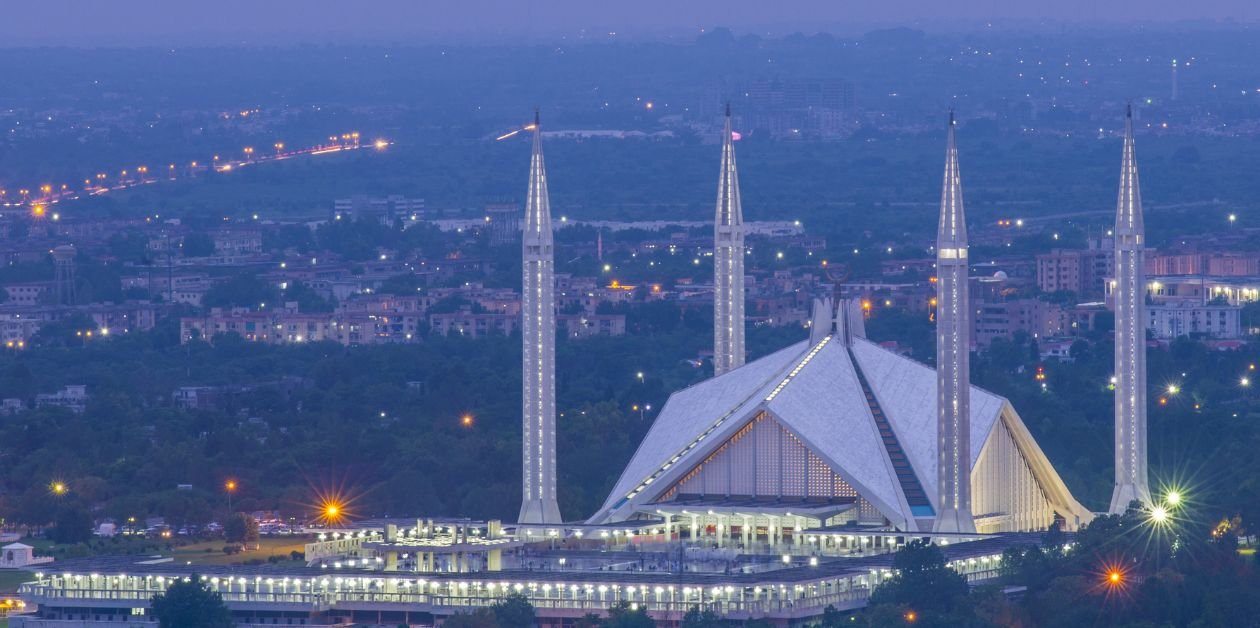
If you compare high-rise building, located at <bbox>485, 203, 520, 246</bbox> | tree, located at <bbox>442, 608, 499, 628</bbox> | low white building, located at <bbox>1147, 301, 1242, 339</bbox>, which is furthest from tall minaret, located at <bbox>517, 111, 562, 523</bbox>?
high-rise building, located at <bbox>485, 203, 520, 246</bbox>

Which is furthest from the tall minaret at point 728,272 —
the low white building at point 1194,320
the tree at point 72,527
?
the low white building at point 1194,320

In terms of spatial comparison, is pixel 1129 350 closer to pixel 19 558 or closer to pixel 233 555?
pixel 233 555

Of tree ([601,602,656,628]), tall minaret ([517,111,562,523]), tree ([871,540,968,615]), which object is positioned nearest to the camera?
tree ([601,602,656,628])

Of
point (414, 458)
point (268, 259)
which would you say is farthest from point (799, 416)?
point (268, 259)

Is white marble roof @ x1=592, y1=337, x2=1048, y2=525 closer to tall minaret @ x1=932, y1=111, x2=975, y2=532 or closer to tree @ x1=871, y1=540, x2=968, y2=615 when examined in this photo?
tall minaret @ x1=932, y1=111, x2=975, y2=532

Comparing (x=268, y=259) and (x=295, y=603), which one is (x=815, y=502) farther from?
(x=268, y=259)

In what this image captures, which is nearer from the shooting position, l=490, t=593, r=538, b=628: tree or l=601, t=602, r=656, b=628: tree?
l=601, t=602, r=656, b=628: tree
